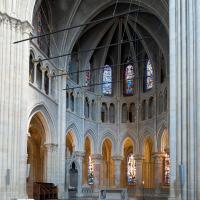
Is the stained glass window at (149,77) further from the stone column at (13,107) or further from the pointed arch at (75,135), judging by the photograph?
the stone column at (13,107)

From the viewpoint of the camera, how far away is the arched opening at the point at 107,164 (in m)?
43.7

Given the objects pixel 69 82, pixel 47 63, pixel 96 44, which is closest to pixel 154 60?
pixel 96 44

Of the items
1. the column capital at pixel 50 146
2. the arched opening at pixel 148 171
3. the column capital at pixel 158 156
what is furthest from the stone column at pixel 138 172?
the column capital at pixel 50 146

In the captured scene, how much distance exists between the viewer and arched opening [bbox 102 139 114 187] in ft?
143

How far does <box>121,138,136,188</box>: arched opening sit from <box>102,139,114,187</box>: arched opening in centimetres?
124

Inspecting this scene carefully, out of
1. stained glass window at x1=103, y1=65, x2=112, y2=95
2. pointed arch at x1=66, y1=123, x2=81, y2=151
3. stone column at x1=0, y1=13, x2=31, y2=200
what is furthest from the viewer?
stained glass window at x1=103, y1=65, x2=112, y2=95

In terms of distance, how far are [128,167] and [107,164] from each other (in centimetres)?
217

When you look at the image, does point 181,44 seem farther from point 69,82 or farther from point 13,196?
point 69,82

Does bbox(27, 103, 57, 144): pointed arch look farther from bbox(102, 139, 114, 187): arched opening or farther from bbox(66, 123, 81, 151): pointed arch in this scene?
bbox(102, 139, 114, 187): arched opening

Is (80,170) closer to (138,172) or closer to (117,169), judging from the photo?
(117,169)

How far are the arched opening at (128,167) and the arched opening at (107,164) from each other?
4.08 feet

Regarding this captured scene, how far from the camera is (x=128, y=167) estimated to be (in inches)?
1796

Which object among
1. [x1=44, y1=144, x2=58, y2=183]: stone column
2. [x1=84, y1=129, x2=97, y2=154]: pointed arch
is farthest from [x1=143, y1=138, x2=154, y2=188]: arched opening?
[x1=44, y1=144, x2=58, y2=183]: stone column

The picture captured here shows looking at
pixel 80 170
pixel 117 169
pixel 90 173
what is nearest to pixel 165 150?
pixel 117 169
